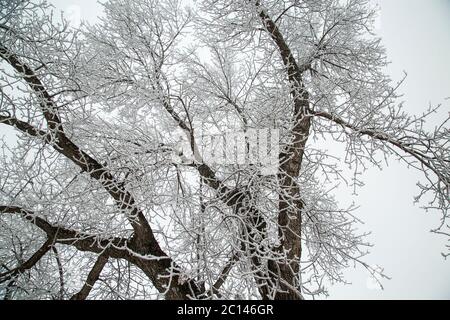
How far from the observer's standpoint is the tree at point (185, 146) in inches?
120

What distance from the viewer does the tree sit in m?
3.06

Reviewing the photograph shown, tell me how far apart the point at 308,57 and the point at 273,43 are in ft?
2.13

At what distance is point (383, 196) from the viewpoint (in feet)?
629

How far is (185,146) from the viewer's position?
161 inches

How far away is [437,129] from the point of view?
3.62 meters
